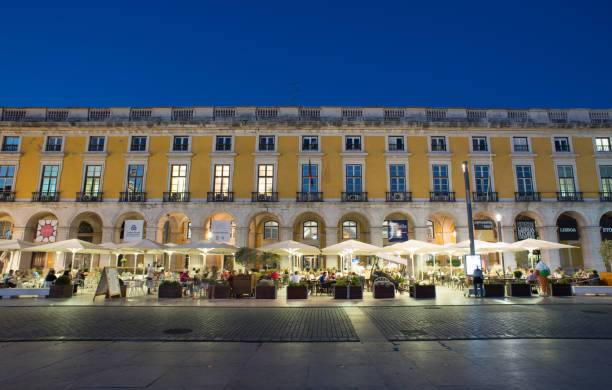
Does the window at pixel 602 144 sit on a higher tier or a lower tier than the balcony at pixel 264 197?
higher

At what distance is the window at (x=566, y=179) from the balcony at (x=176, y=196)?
30.4 m

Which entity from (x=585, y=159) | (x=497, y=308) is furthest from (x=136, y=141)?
(x=585, y=159)

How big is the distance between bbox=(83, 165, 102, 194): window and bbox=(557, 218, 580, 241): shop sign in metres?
38.1

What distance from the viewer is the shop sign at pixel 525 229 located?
28672 millimetres

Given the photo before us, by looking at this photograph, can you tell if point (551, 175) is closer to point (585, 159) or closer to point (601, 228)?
point (585, 159)

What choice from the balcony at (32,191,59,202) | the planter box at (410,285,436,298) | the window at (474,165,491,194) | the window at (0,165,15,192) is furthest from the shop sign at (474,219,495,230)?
the window at (0,165,15,192)

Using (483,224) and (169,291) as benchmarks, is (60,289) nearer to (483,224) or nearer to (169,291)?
(169,291)

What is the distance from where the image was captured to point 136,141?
30.3 metres

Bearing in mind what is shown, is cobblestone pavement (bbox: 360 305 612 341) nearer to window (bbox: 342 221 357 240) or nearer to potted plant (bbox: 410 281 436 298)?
potted plant (bbox: 410 281 436 298)

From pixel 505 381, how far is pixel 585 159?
32132 millimetres

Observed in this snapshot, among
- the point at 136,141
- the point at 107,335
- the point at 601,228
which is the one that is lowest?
the point at 107,335

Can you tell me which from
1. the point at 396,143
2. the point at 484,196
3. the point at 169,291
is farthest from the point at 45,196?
the point at 484,196

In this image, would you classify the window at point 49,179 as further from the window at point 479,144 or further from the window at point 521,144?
the window at point 521,144

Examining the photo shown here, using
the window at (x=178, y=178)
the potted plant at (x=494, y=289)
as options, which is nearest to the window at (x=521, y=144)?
the potted plant at (x=494, y=289)
